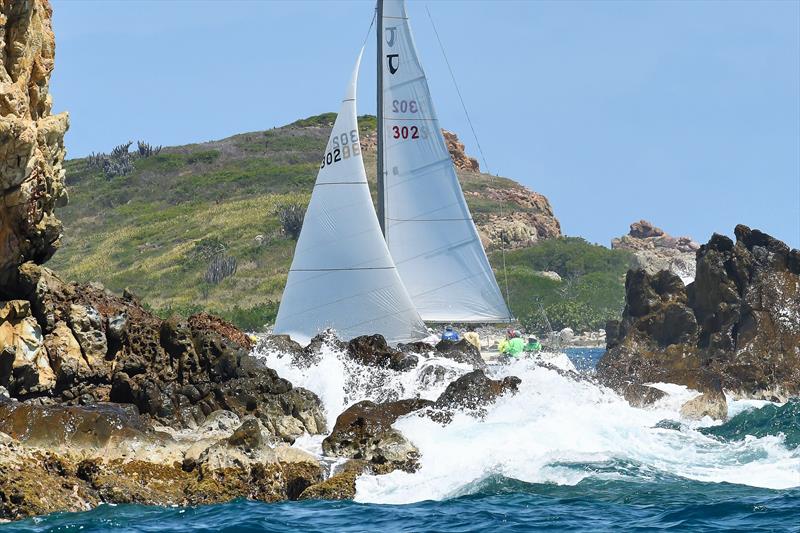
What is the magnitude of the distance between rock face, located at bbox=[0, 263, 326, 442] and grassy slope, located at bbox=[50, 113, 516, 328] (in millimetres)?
41984

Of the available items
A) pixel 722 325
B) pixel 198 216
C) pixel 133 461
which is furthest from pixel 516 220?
pixel 133 461

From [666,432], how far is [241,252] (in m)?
66.1

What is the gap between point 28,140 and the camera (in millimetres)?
19516

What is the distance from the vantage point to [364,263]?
96.1 feet

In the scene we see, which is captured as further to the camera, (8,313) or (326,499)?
(8,313)

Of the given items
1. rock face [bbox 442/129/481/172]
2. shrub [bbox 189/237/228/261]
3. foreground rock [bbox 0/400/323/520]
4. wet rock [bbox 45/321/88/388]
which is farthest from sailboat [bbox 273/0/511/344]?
rock face [bbox 442/129/481/172]

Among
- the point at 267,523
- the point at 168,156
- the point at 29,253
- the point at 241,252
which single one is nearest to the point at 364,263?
the point at 29,253

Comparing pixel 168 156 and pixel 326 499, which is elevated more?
pixel 168 156

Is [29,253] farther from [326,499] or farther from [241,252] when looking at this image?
[241,252]

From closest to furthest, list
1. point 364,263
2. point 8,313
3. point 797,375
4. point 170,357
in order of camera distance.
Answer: point 8,313
point 170,357
point 364,263
point 797,375

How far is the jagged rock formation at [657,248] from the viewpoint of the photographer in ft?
340

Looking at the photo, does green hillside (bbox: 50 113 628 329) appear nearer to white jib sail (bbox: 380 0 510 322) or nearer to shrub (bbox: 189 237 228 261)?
shrub (bbox: 189 237 228 261)

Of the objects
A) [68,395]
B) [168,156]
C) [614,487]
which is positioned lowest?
[614,487]

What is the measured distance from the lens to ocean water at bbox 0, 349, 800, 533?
1584cm
